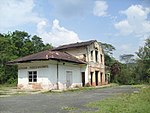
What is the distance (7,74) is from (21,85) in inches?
579

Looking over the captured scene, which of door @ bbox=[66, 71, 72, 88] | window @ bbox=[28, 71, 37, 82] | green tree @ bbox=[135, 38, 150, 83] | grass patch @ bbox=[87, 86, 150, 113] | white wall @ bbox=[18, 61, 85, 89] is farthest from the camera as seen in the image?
green tree @ bbox=[135, 38, 150, 83]

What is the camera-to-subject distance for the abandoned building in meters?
27.0

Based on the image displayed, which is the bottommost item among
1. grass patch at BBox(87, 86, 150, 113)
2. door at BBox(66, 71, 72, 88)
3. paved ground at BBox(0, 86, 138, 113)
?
paved ground at BBox(0, 86, 138, 113)

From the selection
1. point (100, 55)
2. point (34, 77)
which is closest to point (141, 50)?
point (100, 55)

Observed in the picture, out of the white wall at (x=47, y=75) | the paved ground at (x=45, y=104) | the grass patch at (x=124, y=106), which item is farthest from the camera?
the white wall at (x=47, y=75)

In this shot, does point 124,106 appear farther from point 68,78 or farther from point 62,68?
point 68,78

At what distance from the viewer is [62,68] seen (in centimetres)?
2862

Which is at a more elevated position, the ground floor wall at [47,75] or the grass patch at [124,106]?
the ground floor wall at [47,75]

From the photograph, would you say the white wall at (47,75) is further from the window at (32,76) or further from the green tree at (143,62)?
the green tree at (143,62)

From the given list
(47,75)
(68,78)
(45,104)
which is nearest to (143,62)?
(68,78)

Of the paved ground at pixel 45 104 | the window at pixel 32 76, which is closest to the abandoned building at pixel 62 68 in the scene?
the window at pixel 32 76

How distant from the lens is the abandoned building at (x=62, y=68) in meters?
27.0

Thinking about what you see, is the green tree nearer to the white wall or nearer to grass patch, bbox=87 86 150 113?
the white wall

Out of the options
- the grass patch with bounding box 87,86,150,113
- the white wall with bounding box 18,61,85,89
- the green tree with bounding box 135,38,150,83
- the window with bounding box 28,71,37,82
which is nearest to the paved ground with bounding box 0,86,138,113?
the grass patch with bounding box 87,86,150,113
